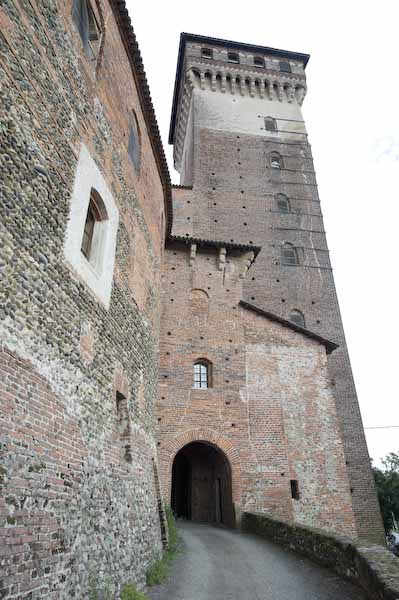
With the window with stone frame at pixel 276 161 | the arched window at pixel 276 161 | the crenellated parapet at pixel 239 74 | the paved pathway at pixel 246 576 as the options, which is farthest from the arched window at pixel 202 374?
the crenellated parapet at pixel 239 74

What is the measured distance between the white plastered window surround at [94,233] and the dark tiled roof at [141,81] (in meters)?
4.01

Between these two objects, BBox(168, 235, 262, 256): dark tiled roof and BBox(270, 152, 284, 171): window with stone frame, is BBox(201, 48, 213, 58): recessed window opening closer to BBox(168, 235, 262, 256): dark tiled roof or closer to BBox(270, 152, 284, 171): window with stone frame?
BBox(270, 152, 284, 171): window with stone frame

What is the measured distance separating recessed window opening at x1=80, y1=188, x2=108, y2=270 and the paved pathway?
5510mm

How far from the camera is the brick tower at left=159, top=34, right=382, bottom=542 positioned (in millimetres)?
15586

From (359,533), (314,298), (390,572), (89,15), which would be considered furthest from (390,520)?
(89,15)

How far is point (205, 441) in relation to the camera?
12586 millimetres

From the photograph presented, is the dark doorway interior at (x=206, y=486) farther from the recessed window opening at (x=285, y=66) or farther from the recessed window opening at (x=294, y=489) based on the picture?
the recessed window opening at (x=285, y=66)

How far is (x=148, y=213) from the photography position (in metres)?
10.5

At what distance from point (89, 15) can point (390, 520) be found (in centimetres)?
2970

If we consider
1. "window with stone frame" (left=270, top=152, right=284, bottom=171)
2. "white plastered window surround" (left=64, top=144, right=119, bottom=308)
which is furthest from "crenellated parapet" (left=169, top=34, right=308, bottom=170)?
"white plastered window surround" (left=64, top=144, right=119, bottom=308)

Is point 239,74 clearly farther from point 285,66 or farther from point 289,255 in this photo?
point 289,255

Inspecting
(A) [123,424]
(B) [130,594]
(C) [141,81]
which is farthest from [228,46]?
(B) [130,594]

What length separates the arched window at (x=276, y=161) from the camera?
2509 cm

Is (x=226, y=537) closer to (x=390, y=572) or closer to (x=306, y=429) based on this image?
(x=306, y=429)
